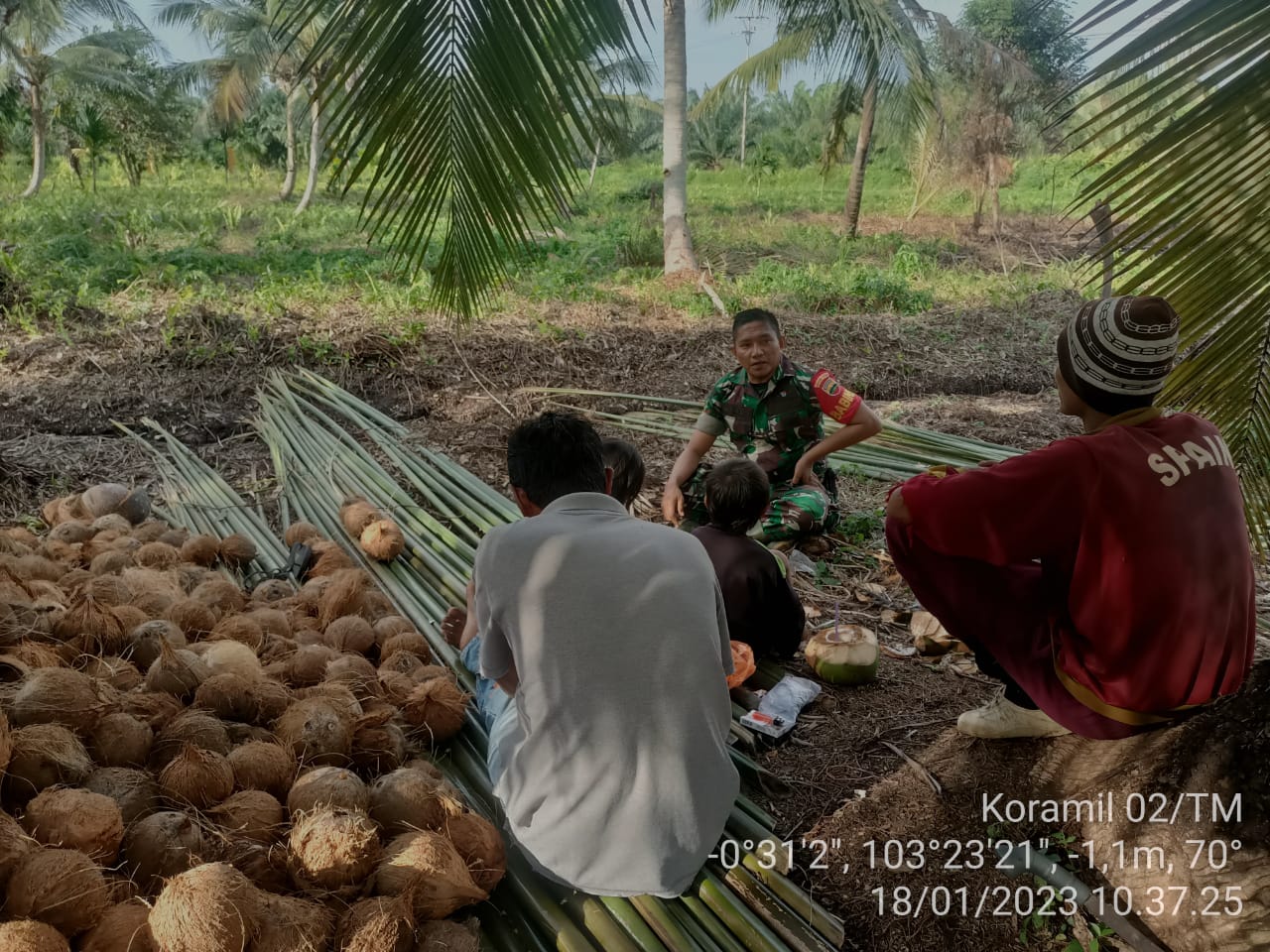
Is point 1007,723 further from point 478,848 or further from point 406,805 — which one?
point 406,805

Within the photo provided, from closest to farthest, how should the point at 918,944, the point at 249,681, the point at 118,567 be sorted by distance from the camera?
1. the point at 918,944
2. the point at 249,681
3. the point at 118,567

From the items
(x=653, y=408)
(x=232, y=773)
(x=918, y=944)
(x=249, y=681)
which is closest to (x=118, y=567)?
(x=249, y=681)

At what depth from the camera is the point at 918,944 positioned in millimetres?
Answer: 1578

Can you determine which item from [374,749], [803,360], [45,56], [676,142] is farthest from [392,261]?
[45,56]

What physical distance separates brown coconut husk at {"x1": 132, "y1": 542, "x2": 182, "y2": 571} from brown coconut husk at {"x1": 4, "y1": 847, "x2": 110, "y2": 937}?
1.44m

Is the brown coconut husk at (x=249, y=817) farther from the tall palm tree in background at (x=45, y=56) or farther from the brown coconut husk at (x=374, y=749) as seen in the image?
the tall palm tree in background at (x=45, y=56)

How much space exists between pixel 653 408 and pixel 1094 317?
149 inches

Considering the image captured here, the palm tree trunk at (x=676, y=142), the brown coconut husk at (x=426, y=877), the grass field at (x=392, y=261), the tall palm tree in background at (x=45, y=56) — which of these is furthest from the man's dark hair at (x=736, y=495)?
the tall palm tree in background at (x=45, y=56)

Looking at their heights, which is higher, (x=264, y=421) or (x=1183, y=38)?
(x=1183, y=38)

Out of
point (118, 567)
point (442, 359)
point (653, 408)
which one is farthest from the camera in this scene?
point (442, 359)

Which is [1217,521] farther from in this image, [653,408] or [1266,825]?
[653,408]

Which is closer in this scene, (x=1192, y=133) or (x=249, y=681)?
(x=1192, y=133)

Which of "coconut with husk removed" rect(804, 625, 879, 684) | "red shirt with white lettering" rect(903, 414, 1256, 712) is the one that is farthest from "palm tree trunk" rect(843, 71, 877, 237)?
"red shirt with white lettering" rect(903, 414, 1256, 712)

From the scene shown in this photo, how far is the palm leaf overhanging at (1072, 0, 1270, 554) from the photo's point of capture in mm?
1489
